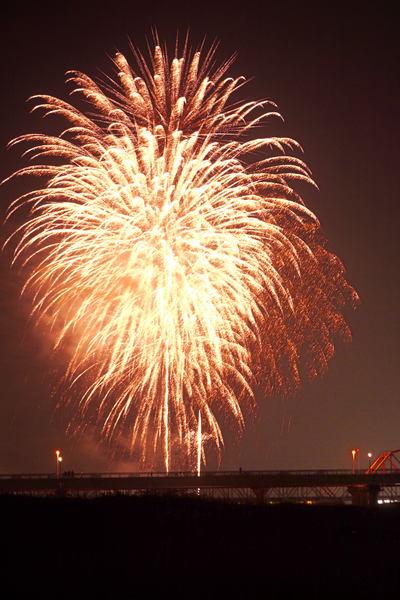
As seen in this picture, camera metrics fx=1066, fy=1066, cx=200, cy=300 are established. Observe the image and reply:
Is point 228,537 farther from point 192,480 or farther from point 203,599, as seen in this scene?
point 192,480

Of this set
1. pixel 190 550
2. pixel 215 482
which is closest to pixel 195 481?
pixel 215 482

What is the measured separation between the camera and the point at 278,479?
105625mm

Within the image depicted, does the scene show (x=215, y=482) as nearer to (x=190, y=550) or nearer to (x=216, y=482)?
(x=216, y=482)

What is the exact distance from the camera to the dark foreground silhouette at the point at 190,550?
42875 mm

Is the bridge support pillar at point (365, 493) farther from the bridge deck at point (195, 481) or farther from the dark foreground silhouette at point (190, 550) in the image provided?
the dark foreground silhouette at point (190, 550)

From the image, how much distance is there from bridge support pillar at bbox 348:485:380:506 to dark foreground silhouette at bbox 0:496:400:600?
130 feet

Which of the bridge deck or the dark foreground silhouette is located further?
the bridge deck

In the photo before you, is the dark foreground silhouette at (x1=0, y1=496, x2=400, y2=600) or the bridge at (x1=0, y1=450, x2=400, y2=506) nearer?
the dark foreground silhouette at (x1=0, y1=496, x2=400, y2=600)

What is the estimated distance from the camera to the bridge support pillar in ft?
343

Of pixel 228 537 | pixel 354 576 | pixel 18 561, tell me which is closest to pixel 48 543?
pixel 18 561

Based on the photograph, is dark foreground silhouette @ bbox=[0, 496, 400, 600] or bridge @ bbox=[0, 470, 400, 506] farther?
bridge @ bbox=[0, 470, 400, 506]

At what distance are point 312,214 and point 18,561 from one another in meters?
33.1

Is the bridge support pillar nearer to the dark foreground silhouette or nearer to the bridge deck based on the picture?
the bridge deck

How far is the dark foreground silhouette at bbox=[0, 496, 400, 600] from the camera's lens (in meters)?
42.9
